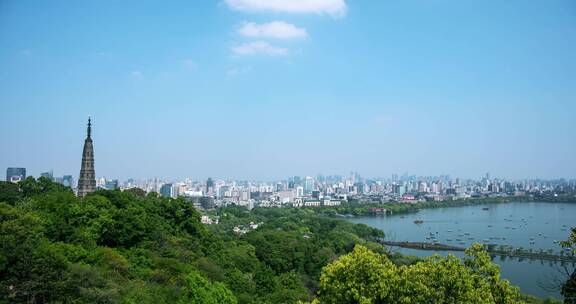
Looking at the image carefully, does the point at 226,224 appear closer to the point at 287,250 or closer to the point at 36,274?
the point at 287,250

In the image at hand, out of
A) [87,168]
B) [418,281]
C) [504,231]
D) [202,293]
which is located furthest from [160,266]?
[504,231]

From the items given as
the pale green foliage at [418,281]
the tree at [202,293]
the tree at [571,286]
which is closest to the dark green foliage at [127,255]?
the tree at [202,293]

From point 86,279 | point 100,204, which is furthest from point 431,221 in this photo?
point 86,279

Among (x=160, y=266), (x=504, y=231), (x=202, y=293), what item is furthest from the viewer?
(x=504, y=231)

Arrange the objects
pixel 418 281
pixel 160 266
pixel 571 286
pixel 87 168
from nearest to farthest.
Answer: pixel 571 286 → pixel 418 281 → pixel 160 266 → pixel 87 168

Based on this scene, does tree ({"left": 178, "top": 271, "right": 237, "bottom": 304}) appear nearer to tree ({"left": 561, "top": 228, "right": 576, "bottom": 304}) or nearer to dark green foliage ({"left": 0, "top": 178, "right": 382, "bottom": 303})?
dark green foliage ({"left": 0, "top": 178, "right": 382, "bottom": 303})

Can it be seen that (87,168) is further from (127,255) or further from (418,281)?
(418,281)
